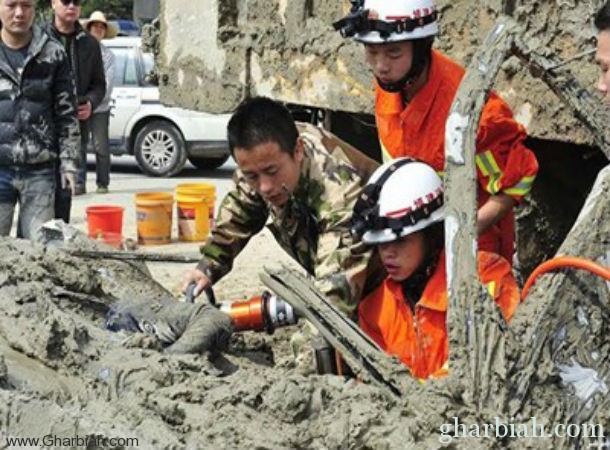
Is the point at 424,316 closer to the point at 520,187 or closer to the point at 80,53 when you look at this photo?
the point at 520,187

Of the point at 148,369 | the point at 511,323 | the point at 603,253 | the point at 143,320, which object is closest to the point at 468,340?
the point at 511,323

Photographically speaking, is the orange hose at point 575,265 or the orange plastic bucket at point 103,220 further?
the orange plastic bucket at point 103,220

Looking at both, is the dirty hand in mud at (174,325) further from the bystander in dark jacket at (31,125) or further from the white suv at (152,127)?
the white suv at (152,127)

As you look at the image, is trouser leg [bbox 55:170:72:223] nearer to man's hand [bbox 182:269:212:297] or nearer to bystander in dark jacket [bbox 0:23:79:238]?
bystander in dark jacket [bbox 0:23:79:238]

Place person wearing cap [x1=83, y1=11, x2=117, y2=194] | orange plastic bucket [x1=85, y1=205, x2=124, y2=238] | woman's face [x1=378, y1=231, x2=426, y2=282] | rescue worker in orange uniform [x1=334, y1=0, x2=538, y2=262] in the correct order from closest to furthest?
woman's face [x1=378, y1=231, x2=426, y2=282] → rescue worker in orange uniform [x1=334, y1=0, x2=538, y2=262] → orange plastic bucket [x1=85, y1=205, x2=124, y2=238] → person wearing cap [x1=83, y1=11, x2=117, y2=194]

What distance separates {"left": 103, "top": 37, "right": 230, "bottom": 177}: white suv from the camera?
1583cm

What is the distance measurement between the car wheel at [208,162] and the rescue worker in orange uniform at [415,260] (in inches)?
474

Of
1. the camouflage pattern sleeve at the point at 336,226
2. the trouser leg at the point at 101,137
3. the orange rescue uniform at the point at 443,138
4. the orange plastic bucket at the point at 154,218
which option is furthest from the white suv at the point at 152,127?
the camouflage pattern sleeve at the point at 336,226

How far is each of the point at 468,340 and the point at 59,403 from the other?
1.09 metres

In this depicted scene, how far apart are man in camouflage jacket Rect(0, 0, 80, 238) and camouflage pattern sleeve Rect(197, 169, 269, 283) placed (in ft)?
6.68

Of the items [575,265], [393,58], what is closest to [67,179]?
[393,58]

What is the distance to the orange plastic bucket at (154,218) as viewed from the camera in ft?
34.8

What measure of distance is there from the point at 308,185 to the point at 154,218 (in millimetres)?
6031

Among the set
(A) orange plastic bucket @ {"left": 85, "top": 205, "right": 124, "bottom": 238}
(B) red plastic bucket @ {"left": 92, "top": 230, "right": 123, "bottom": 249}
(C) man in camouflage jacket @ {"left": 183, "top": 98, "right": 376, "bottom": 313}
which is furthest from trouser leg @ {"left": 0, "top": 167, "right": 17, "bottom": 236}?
(A) orange plastic bucket @ {"left": 85, "top": 205, "right": 124, "bottom": 238}
